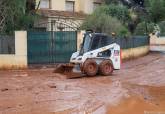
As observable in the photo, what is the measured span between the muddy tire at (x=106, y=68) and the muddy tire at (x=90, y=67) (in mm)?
294

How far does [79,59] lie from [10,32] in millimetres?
6571

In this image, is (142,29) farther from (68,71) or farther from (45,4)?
(68,71)

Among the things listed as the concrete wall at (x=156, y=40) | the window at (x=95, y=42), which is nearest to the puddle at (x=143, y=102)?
the window at (x=95, y=42)

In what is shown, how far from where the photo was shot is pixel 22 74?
21234 millimetres

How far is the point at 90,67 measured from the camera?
20.4 m

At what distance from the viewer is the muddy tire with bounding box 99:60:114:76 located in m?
20.8

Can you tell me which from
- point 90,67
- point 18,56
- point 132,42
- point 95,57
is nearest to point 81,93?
point 90,67

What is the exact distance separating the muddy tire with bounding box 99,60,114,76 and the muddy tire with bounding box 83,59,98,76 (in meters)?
0.29

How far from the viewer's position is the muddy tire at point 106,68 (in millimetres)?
20781

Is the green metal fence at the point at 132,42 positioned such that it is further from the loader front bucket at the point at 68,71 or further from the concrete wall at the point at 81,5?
the concrete wall at the point at 81,5

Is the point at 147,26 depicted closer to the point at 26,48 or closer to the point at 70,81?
the point at 26,48

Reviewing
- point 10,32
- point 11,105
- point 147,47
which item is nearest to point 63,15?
point 147,47

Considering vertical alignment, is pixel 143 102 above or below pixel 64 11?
below

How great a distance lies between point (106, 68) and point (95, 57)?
87 centimetres
